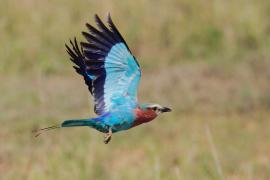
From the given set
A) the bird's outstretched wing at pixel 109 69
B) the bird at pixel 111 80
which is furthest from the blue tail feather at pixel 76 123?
the bird's outstretched wing at pixel 109 69

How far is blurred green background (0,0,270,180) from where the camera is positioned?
20.1ft

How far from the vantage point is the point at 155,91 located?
7.89 meters

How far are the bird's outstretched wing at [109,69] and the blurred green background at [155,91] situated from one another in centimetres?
97

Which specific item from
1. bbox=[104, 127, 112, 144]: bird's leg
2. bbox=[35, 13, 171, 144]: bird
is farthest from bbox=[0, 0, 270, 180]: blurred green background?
bbox=[104, 127, 112, 144]: bird's leg

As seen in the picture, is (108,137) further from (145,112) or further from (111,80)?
(111,80)

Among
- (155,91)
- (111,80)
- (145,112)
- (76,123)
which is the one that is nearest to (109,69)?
(111,80)

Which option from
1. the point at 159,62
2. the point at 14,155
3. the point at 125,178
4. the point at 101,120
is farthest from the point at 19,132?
the point at 101,120

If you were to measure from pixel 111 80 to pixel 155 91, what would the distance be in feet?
12.3

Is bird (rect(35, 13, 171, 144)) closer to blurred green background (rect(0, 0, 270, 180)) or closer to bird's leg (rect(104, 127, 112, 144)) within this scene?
bird's leg (rect(104, 127, 112, 144))

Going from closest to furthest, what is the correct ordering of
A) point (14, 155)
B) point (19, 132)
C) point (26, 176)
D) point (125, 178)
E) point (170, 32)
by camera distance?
point (26, 176)
point (125, 178)
point (14, 155)
point (19, 132)
point (170, 32)

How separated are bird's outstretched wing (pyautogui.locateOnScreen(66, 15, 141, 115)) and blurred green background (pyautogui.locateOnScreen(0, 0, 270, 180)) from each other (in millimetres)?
974

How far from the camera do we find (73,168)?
18.1ft

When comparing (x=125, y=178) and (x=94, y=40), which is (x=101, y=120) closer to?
(x=94, y=40)

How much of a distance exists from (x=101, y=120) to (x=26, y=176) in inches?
58.3
